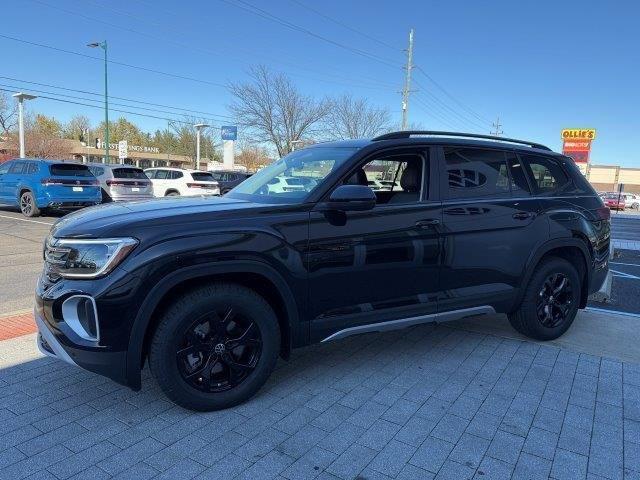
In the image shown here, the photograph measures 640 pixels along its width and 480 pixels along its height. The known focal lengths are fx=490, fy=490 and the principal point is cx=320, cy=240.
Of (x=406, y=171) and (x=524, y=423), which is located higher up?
(x=406, y=171)

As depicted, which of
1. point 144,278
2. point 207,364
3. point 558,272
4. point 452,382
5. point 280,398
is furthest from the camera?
point 558,272

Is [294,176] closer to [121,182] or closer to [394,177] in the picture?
[394,177]

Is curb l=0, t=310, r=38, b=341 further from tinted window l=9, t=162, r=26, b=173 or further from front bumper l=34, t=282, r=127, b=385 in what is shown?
tinted window l=9, t=162, r=26, b=173

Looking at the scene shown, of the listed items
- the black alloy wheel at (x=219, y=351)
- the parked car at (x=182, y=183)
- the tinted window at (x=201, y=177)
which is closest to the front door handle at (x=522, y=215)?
the black alloy wheel at (x=219, y=351)

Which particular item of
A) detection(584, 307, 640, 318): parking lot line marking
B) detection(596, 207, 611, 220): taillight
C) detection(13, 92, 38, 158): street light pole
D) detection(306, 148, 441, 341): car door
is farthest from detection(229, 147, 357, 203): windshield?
detection(13, 92, 38, 158): street light pole

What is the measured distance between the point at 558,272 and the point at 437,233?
5.07ft

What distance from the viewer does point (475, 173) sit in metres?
4.11

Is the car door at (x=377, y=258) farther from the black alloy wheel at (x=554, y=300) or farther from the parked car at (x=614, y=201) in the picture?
the parked car at (x=614, y=201)

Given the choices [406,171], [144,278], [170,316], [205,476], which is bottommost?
[205,476]

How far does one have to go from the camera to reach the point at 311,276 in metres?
3.27

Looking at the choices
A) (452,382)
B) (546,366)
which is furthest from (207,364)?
(546,366)

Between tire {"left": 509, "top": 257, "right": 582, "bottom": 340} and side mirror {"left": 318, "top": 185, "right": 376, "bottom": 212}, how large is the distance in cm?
200

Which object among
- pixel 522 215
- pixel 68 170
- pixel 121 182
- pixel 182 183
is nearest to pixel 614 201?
pixel 182 183

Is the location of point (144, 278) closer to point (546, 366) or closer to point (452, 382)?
point (452, 382)
